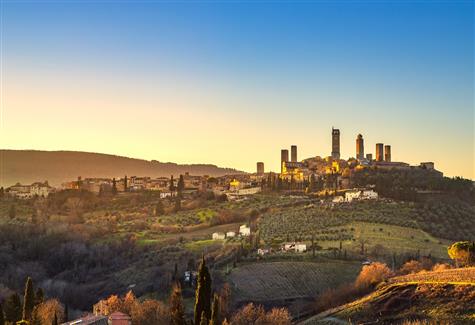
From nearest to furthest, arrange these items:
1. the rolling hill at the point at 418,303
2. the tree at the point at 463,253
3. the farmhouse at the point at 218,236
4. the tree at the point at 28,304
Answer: the rolling hill at the point at 418,303 → the tree at the point at 28,304 → the tree at the point at 463,253 → the farmhouse at the point at 218,236

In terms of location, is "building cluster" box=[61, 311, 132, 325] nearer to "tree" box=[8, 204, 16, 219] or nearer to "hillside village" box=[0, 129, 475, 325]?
"hillside village" box=[0, 129, 475, 325]

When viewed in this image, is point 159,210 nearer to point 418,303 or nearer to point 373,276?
point 373,276

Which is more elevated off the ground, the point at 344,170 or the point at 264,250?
the point at 344,170

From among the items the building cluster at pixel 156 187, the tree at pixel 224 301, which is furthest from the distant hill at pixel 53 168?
the tree at pixel 224 301

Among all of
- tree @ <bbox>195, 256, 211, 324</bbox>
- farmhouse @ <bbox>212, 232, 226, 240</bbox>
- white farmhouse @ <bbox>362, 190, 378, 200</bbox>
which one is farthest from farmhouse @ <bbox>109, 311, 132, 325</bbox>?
white farmhouse @ <bbox>362, 190, 378, 200</bbox>

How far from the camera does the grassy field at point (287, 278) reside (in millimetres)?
49781

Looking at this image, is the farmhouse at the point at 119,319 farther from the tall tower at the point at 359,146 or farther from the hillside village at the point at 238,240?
the tall tower at the point at 359,146

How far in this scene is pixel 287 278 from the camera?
51.9m

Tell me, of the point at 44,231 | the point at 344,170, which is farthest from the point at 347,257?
the point at 344,170

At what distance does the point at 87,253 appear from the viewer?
224 ft

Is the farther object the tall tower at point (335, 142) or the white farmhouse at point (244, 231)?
the tall tower at point (335, 142)

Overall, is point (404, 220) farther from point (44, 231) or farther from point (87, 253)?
point (44, 231)

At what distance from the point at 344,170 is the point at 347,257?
5418 cm

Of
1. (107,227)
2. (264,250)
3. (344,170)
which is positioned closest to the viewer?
(264,250)
